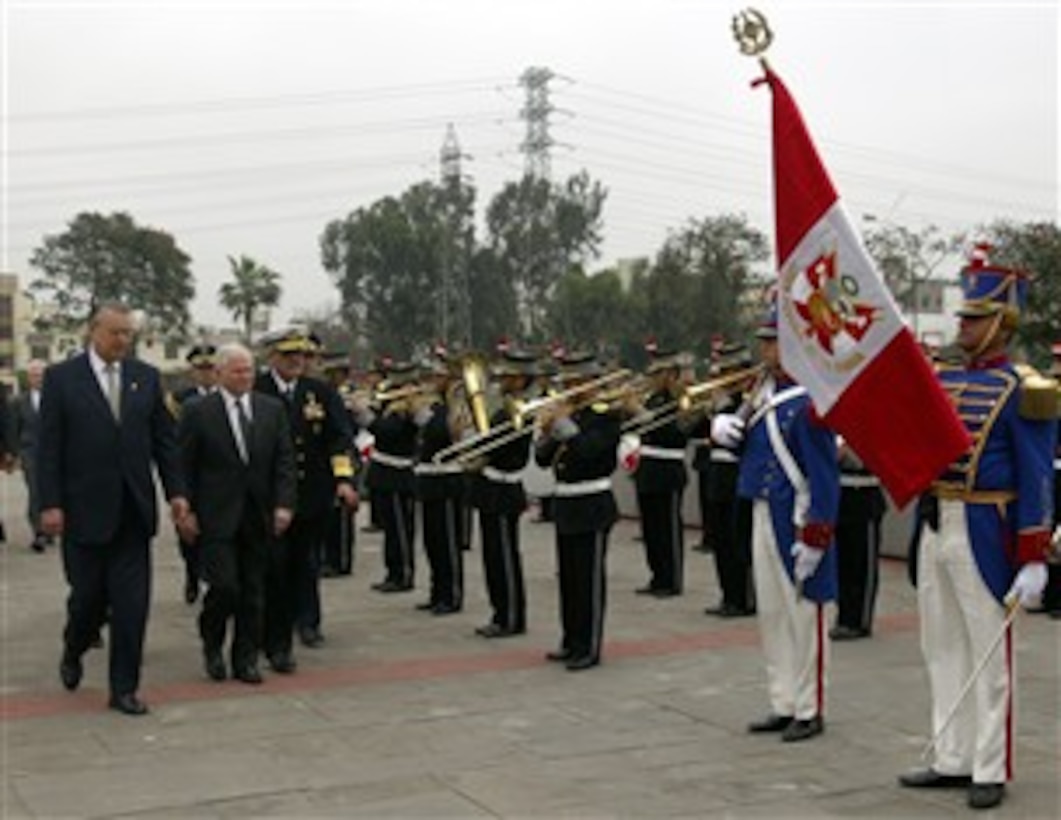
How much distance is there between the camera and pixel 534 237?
70438 mm

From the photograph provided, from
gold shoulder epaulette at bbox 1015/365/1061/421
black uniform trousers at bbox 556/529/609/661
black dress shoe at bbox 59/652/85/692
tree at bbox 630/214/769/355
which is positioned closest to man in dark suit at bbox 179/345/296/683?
black dress shoe at bbox 59/652/85/692

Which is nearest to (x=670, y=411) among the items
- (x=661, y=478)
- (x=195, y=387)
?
(x=661, y=478)

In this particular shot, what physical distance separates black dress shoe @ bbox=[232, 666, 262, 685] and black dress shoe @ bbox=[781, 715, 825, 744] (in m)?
3.07

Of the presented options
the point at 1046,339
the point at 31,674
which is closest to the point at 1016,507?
the point at 31,674

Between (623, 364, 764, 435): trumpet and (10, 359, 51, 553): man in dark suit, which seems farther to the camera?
(10, 359, 51, 553): man in dark suit

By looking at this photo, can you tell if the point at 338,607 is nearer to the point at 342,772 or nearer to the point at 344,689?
the point at 344,689

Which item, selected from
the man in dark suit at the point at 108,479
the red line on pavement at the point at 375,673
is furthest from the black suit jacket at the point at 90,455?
the red line on pavement at the point at 375,673

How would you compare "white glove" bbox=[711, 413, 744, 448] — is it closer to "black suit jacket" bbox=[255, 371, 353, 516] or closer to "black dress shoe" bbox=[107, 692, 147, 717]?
"black suit jacket" bbox=[255, 371, 353, 516]

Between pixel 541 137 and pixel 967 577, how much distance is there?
2225 inches

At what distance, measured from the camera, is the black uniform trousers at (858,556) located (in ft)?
30.1

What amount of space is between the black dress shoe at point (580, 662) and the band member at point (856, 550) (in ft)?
6.07

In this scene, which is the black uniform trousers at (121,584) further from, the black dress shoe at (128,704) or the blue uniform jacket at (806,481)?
the blue uniform jacket at (806,481)

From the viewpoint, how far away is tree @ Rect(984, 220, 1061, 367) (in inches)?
1001

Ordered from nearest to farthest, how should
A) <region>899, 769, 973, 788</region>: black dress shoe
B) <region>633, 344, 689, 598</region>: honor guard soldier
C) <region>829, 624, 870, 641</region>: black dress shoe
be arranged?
1. <region>899, 769, 973, 788</region>: black dress shoe
2. <region>829, 624, 870, 641</region>: black dress shoe
3. <region>633, 344, 689, 598</region>: honor guard soldier
